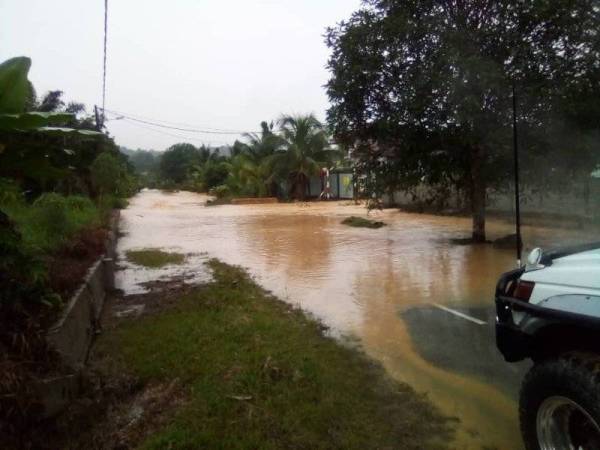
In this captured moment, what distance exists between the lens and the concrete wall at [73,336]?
3715 mm

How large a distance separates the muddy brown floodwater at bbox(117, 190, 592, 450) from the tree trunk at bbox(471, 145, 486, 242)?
777 millimetres

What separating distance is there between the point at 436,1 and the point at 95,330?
8.86 metres

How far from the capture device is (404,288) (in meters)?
7.67

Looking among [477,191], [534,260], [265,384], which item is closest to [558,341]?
[534,260]

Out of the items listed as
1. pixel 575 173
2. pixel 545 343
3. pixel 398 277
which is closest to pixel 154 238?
pixel 398 277

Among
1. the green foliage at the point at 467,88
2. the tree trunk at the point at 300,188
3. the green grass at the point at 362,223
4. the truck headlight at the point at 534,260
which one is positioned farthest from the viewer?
the tree trunk at the point at 300,188

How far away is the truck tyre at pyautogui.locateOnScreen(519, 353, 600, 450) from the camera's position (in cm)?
229

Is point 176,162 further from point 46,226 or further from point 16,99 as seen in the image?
point 16,99

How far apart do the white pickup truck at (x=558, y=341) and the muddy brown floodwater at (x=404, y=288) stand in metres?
0.67

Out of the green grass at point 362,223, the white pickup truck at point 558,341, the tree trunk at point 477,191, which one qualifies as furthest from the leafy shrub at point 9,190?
the green grass at point 362,223

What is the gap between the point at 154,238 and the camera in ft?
48.4

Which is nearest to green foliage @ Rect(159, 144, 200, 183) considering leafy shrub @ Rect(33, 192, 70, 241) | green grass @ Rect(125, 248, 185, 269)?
green grass @ Rect(125, 248, 185, 269)

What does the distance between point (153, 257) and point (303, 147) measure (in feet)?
71.7

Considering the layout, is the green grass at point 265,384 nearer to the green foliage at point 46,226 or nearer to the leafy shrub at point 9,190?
the leafy shrub at point 9,190
